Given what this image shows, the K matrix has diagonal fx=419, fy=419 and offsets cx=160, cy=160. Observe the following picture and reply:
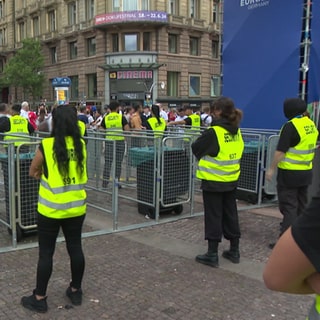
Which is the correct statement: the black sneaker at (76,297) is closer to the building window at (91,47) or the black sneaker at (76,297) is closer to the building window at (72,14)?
the building window at (91,47)

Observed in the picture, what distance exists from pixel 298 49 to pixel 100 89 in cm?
3389

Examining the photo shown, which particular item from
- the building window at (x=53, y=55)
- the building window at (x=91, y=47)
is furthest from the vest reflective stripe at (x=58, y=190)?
the building window at (x=53, y=55)

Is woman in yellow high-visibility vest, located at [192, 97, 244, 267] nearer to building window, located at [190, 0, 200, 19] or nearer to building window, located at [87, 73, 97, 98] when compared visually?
building window, located at [87, 73, 97, 98]

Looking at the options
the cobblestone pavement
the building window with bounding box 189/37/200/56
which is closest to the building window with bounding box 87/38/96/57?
the building window with bounding box 189/37/200/56

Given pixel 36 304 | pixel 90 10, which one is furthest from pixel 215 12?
pixel 36 304

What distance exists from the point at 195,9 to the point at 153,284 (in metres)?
40.9

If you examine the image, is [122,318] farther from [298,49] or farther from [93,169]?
[298,49]

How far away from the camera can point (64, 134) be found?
3617 millimetres

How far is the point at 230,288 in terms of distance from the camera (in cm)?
431

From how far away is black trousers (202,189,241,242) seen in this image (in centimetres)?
488

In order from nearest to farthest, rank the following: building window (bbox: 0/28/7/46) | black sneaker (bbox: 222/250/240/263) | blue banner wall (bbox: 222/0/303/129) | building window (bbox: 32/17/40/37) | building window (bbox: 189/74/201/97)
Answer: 1. black sneaker (bbox: 222/250/240/263)
2. blue banner wall (bbox: 222/0/303/129)
3. building window (bbox: 189/74/201/97)
4. building window (bbox: 32/17/40/37)
5. building window (bbox: 0/28/7/46)

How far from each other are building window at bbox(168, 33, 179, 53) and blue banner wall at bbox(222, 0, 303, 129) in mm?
32058

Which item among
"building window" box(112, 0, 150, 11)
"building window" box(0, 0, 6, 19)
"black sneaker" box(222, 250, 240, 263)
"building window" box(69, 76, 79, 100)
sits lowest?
"black sneaker" box(222, 250, 240, 263)

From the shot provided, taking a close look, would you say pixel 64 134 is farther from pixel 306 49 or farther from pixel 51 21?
pixel 51 21
